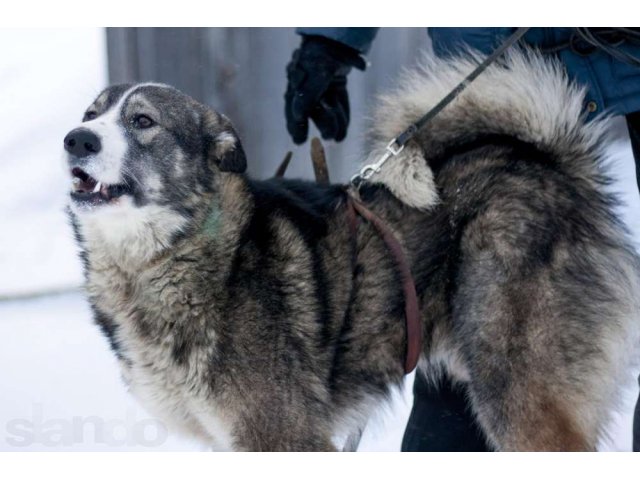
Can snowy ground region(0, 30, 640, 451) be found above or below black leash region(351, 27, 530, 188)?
below

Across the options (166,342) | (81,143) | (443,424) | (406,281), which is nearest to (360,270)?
(406,281)

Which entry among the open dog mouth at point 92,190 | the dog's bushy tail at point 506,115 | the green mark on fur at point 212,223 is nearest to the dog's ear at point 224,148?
the green mark on fur at point 212,223

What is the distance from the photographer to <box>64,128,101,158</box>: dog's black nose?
1928 millimetres

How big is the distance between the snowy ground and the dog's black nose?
1.34 m

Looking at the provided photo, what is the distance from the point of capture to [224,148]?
2.23 metres

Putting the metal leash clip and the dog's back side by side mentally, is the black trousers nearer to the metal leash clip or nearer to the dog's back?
the dog's back

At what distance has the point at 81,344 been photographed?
3.62 m

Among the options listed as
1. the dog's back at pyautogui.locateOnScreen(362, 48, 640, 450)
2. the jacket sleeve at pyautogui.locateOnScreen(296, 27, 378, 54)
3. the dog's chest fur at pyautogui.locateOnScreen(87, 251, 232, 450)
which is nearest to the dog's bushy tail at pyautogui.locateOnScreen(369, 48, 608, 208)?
the dog's back at pyautogui.locateOnScreen(362, 48, 640, 450)

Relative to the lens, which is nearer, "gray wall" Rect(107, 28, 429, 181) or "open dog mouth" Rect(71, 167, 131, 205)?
"open dog mouth" Rect(71, 167, 131, 205)

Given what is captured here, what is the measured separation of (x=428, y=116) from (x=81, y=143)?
98cm
